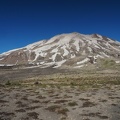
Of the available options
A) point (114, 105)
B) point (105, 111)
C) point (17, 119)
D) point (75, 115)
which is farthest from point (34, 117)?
point (114, 105)

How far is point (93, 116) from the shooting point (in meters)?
32.0

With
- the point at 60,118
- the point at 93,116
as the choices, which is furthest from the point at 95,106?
the point at 60,118

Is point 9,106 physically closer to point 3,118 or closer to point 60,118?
point 3,118

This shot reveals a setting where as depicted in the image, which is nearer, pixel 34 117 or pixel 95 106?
pixel 34 117

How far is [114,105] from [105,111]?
5.29 metres

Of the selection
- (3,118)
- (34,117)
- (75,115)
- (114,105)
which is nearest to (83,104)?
(114,105)

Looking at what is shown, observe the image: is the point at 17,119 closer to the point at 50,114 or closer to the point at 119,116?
the point at 50,114

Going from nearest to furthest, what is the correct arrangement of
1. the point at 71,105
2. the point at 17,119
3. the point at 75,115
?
the point at 17,119
the point at 75,115
the point at 71,105

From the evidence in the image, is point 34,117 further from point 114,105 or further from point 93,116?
point 114,105

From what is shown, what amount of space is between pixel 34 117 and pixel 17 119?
233 cm

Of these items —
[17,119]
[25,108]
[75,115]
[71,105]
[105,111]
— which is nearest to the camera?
[17,119]

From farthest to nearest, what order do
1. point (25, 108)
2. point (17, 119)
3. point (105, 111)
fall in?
point (25, 108)
point (105, 111)
point (17, 119)

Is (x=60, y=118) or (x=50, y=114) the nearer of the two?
(x=60, y=118)

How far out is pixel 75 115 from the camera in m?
32.7
